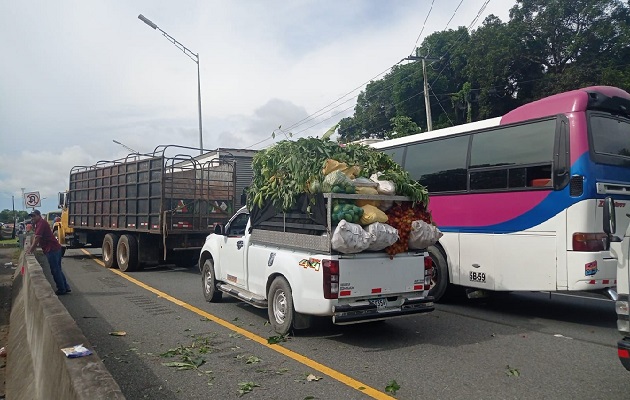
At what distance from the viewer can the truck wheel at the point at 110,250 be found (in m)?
15.8

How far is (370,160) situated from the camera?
773cm

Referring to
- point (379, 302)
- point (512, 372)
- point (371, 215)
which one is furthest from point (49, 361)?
point (512, 372)

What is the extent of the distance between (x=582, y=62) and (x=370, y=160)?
2585cm

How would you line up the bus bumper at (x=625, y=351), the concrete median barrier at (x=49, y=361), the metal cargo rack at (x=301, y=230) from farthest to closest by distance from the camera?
the metal cargo rack at (x=301, y=230) < the bus bumper at (x=625, y=351) < the concrete median barrier at (x=49, y=361)

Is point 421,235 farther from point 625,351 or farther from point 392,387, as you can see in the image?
point 625,351

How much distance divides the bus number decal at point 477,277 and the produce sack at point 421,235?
208cm

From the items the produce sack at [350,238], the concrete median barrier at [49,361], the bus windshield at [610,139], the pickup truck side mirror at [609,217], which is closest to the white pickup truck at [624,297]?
the pickup truck side mirror at [609,217]

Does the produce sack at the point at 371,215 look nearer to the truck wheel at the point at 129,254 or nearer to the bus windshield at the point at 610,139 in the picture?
the bus windshield at the point at 610,139

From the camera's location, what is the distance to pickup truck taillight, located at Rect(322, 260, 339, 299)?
6.28 metres

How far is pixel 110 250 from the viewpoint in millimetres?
16000

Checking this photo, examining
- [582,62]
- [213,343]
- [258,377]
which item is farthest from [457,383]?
[582,62]

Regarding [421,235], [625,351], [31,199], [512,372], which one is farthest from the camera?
[31,199]

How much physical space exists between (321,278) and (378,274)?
2.64 ft

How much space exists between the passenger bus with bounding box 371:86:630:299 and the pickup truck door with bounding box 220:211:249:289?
3516mm
